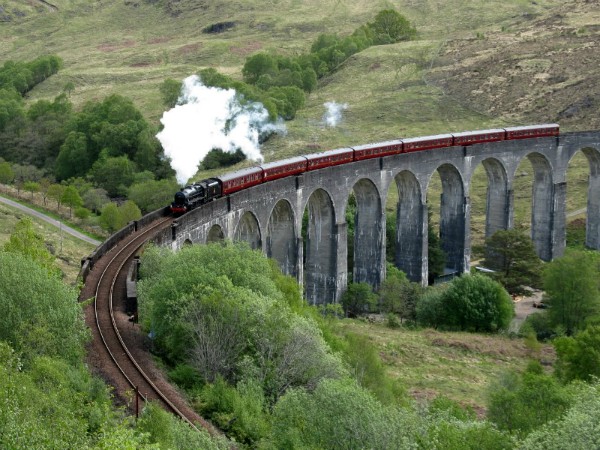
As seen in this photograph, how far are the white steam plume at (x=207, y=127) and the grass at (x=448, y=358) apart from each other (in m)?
25.2

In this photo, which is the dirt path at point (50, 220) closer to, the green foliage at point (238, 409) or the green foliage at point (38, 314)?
the green foliage at point (38, 314)

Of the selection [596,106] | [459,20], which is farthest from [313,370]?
[459,20]

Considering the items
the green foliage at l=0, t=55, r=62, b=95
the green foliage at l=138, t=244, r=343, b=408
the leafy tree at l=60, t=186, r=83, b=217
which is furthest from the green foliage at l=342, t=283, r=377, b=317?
the green foliage at l=0, t=55, r=62, b=95

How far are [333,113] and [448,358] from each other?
5855 cm

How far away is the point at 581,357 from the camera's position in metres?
34.3

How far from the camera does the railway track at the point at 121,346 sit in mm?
24250

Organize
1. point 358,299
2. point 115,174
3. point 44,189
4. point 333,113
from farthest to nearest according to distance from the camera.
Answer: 1. point 333,113
2. point 115,174
3. point 44,189
4. point 358,299

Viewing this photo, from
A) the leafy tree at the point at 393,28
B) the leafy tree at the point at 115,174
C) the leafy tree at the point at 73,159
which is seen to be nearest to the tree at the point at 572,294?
the leafy tree at the point at 115,174

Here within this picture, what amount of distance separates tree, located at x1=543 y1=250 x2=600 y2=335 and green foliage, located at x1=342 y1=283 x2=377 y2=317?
10.4 meters

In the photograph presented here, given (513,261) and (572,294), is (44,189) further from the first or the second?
(572,294)

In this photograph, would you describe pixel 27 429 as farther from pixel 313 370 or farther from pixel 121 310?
pixel 121 310

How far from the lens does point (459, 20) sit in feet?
457

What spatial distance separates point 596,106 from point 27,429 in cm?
8130

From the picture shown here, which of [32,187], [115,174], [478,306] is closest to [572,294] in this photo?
[478,306]
